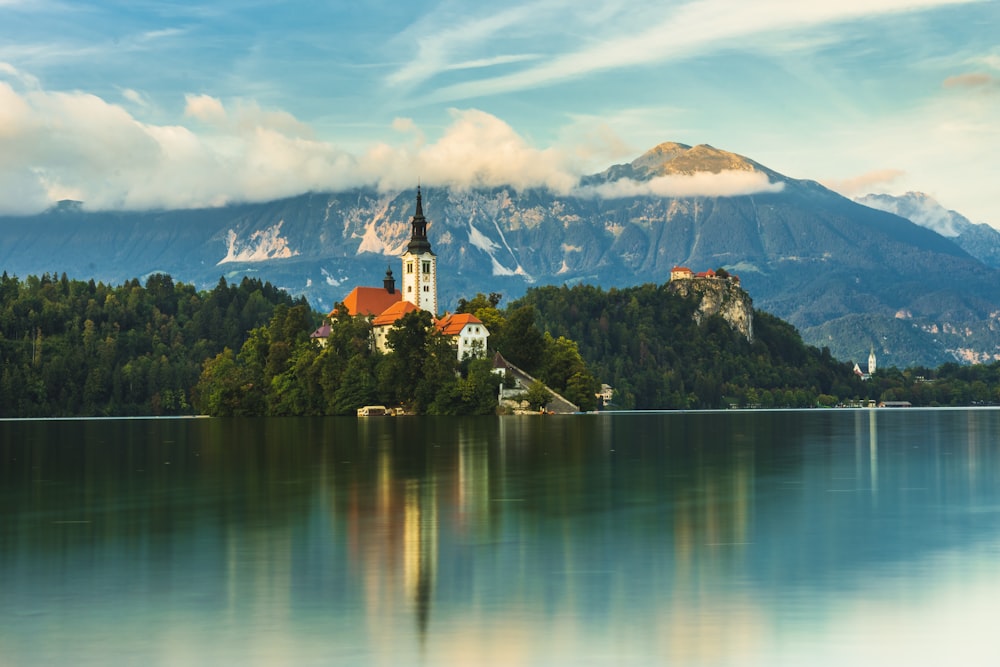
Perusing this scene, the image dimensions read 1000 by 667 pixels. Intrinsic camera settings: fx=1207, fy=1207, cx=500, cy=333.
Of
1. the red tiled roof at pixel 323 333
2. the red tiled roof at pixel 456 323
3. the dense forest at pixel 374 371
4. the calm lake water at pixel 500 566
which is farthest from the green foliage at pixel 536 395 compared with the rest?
the calm lake water at pixel 500 566

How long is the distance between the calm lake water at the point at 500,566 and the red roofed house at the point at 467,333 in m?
115

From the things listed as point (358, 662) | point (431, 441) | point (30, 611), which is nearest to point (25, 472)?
point (431, 441)

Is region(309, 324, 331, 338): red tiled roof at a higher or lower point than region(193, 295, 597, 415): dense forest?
higher

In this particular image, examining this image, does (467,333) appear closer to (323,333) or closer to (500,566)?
(323,333)

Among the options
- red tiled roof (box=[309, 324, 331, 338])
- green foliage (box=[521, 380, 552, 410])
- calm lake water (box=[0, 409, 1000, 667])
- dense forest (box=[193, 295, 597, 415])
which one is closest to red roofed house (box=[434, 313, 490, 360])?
dense forest (box=[193, 295, 597, 415])

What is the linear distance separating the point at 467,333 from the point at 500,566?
500ft

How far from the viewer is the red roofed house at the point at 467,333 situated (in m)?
181

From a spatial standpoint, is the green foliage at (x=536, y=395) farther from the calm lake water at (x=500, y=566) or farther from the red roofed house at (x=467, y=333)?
the calm lake water at (x=500, y=566)

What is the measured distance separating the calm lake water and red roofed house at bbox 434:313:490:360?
115 metres

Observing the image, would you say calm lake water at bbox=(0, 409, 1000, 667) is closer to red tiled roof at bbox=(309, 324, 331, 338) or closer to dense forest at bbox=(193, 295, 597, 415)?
dense forest at bbox=(193, 295, 597, 415)

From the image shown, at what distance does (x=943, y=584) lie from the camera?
29.7m

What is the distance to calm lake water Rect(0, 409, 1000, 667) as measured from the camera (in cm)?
2323

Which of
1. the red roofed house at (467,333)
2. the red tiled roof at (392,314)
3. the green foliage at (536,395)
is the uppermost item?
the red tiled roof at (392,314)

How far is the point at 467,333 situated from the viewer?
184 metres
